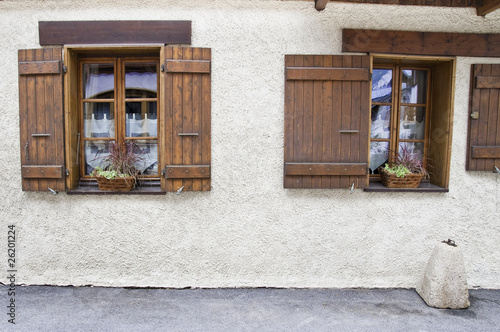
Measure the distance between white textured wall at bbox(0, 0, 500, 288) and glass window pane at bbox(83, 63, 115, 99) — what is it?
58 cm

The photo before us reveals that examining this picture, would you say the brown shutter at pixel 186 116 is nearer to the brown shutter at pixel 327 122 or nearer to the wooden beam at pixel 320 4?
the brown shutter at pixel 327 122

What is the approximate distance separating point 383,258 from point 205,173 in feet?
6.90

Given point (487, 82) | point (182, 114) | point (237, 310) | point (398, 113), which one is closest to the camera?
point (237, 310)

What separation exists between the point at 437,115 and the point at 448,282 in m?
1.76

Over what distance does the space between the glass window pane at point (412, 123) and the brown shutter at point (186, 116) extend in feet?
7.29

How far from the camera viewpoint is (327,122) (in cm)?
316

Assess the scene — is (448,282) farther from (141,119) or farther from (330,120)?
(141,119)

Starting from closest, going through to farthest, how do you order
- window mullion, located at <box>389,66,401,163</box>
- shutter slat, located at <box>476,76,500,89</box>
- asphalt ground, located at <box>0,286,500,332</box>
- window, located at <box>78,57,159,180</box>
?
asphalt ground, located at <box>0,286,500,332</box>
shutter slat, located at <box>476,76,500,89</box>
window, located at <box>78,57,159,180</box>
window mullion, located at <box>389,66,401,163</box>

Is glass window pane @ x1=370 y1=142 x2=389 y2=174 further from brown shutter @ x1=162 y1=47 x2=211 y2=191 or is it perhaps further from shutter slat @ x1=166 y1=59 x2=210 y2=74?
shutter slat @ x1=166 y1=59 x2=210 y2=74

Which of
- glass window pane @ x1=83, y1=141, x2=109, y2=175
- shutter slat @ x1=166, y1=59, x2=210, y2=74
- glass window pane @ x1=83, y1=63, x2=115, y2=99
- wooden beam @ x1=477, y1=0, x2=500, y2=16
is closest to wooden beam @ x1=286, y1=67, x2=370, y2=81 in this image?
shutter slat @ x1=166, y1=59, x2=210, y2=74

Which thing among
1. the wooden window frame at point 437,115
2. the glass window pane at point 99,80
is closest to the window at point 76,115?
the glass window pane at point 99,80

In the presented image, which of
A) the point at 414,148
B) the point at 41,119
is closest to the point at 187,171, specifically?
the point at 41,119

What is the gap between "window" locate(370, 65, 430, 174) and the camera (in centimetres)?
346

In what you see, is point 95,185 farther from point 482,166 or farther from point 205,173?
point 482,166
